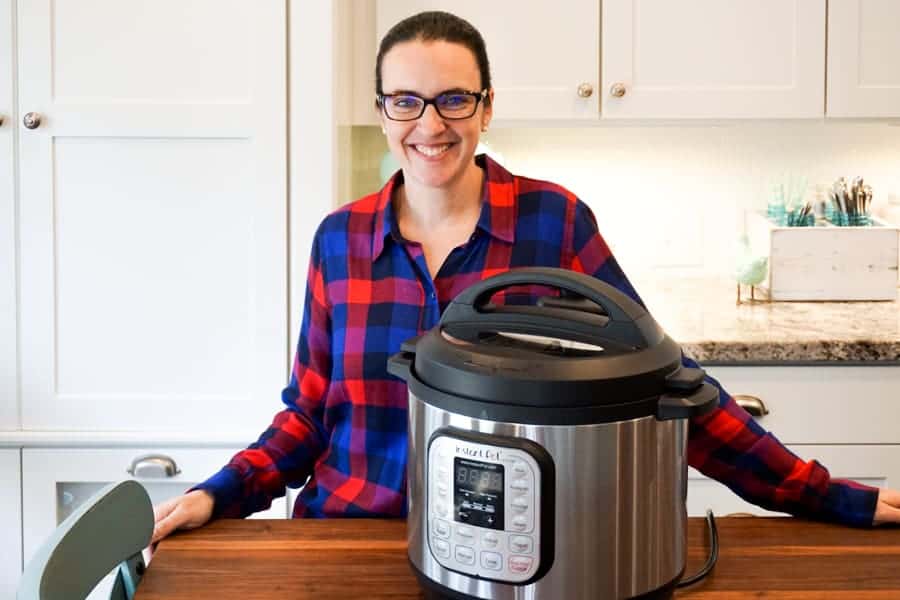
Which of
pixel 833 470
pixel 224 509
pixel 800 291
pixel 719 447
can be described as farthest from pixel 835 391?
pixel 224 509

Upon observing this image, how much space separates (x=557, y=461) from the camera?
37.0 inches

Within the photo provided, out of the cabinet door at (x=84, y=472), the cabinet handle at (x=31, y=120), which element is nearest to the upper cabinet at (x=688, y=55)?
the cabinet handle at (x=31, y=120)

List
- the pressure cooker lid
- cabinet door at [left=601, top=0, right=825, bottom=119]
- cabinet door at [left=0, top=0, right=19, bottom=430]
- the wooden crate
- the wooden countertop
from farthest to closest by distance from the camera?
the wooden crate → cabinet door at [left=601, top=0, right=825, bottom=119] → cabinet door at [left=0, top=0, right=19, bottom=430] → the wooden countertop → the pressure cooker lid

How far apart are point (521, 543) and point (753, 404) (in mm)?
1499

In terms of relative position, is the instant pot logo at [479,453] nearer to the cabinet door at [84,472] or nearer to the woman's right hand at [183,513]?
the woman's right hand at [183,513]

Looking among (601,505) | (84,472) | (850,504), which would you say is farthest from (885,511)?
(84,472)

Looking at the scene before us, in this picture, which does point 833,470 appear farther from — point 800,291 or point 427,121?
point 427,121

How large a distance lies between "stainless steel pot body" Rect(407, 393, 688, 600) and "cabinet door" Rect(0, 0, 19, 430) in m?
1.57

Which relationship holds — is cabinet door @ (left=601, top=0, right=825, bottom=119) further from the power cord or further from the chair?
the chair

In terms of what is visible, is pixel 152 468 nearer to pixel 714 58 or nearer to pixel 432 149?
pixel 432 149

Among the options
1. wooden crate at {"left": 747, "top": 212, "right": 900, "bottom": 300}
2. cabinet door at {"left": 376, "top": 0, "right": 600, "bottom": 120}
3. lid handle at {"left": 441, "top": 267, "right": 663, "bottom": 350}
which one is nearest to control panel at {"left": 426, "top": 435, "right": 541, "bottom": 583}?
lid handle at {"left": 441, "top": 267, "right": 663, "bottom": 350}

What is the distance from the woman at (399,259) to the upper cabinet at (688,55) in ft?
3.43

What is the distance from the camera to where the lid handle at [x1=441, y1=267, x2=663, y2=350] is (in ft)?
3.33

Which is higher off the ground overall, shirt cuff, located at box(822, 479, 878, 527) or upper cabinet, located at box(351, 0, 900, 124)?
upper cabinet, located at box(351, 0, 900, 124)
